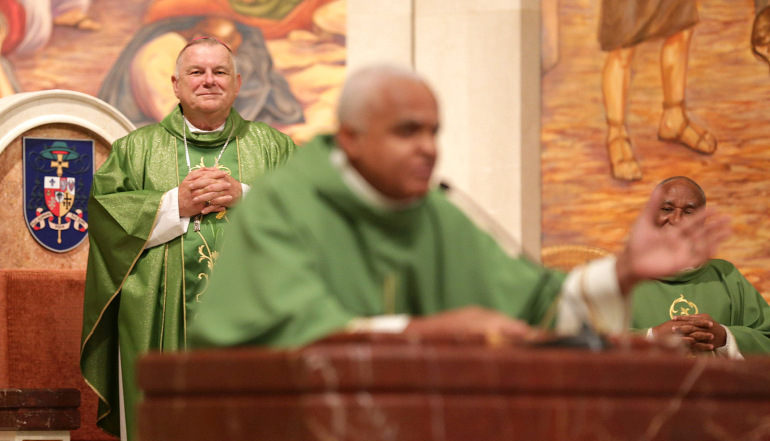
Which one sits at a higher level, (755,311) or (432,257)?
(432,257)

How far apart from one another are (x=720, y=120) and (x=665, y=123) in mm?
452

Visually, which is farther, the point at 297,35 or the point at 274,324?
the point at 297,35

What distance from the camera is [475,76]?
8.05 metres

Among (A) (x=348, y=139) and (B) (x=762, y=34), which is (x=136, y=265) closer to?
(A) (x=348, y=139)

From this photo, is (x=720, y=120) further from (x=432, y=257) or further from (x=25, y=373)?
(x=432, y=257)

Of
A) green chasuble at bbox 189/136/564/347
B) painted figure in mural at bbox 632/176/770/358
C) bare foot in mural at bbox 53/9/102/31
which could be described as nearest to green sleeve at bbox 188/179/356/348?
green chasuble at bbox 189/136/564/347

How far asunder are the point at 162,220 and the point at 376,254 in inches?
114

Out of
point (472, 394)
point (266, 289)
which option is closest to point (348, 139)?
point (266, 289)

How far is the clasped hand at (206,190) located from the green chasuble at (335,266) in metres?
2.42

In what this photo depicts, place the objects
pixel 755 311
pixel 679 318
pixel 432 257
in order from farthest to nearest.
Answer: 1. pixel 755 311
2. pixel 679 318
3. pixel 432 257

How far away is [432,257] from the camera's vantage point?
319cm

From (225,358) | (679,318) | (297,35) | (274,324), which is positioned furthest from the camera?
(297,35)

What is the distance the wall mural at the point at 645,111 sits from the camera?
9.00 m

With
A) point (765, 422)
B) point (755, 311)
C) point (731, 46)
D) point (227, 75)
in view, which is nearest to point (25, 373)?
point (227, 75)
